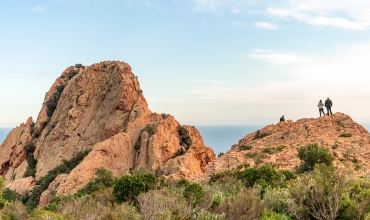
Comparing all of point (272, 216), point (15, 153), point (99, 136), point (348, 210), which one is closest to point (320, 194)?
point (348, 210)

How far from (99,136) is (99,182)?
50.1 feet

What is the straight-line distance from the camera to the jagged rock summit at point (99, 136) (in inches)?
1374

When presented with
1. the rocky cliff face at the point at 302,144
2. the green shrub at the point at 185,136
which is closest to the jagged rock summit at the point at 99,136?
the green shrub at the point at 185,136

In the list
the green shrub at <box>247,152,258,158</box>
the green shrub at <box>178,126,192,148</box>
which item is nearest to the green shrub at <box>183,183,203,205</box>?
the green shrub at <box>247,152,258,158</box>

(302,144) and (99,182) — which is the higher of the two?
(302,144)

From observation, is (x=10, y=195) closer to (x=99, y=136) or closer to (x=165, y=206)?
(x=99, y=136)

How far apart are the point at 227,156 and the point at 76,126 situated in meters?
26.2

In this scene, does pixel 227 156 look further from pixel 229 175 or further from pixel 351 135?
pixel 351 135

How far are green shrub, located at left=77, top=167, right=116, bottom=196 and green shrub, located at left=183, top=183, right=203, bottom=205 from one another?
11914 mm

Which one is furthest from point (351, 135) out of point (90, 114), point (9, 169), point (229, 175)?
point (9, 169)

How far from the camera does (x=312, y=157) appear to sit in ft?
81.1

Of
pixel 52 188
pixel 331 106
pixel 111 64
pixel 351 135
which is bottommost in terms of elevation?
pixel 52 188

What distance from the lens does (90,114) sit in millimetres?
50312

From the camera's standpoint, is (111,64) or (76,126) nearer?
(76,126)
